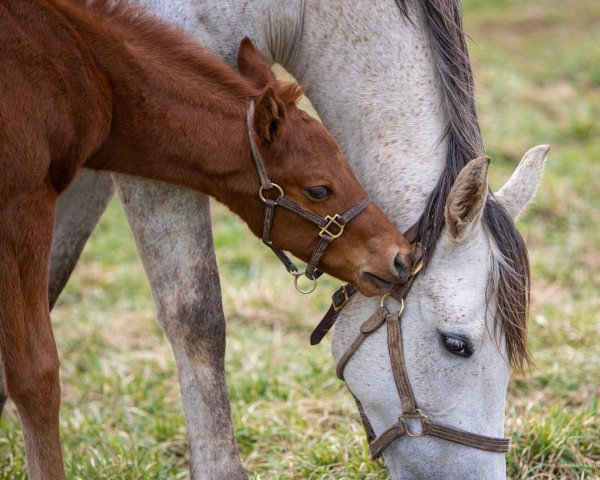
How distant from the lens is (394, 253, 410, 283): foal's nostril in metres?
2.79

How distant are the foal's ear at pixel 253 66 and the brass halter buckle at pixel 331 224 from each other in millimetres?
493

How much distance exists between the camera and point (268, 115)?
8.82 feet

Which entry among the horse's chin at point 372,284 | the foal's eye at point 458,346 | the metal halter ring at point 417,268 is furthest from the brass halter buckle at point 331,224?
the foal's eye at point 458,346

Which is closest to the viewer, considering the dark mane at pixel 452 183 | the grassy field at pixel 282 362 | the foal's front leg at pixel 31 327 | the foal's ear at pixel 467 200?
the foal's front leg at pixel 31 327

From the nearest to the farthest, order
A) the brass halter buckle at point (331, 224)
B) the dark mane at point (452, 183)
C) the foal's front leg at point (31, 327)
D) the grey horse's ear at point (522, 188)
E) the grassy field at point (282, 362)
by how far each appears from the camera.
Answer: the foal's front leg at point (31, 327), the brass halter buckle at point (331, 224), the dark mane at point (452, 183), the grey horse's ear at point (522, 188), the grassy field at point (282, 362)

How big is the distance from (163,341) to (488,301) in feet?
8.68

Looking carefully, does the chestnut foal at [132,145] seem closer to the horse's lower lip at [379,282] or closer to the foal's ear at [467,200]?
the horse's lower lip at [379,282]

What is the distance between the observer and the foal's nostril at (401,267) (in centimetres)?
279

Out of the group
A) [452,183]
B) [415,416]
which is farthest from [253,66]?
[415,416]

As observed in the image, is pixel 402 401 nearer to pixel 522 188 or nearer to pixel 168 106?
pixel 522 188

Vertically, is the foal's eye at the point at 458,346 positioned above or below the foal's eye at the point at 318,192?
below

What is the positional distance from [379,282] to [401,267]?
88mm

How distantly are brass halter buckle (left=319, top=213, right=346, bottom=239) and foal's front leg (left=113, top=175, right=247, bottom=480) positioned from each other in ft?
1.66

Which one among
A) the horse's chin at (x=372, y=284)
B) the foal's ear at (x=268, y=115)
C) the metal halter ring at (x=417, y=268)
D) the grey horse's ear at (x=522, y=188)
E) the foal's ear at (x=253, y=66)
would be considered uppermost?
the foal's ear at (x=253, y=66)
